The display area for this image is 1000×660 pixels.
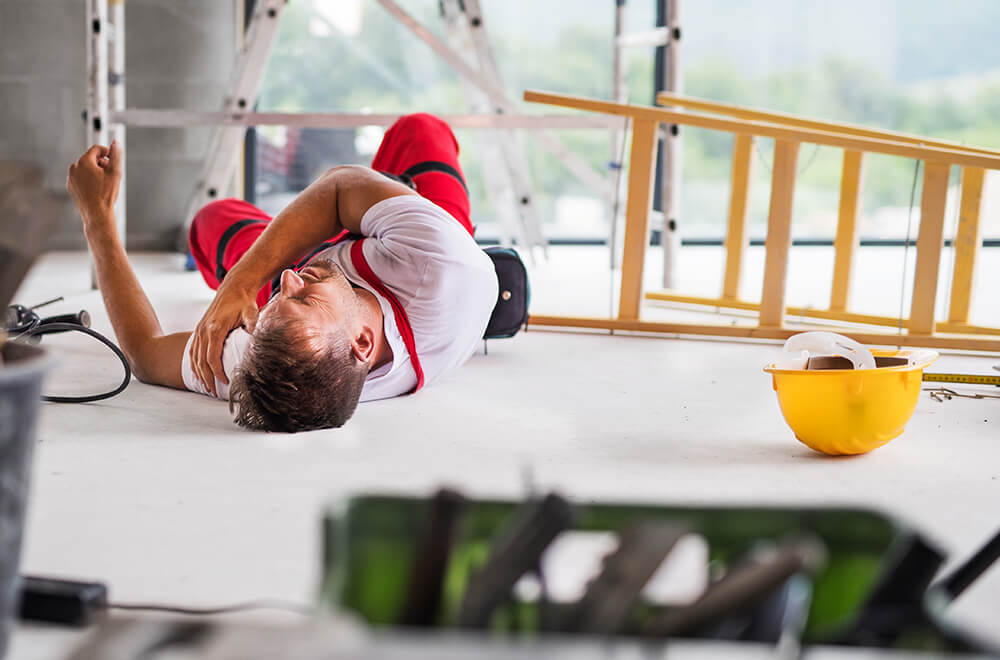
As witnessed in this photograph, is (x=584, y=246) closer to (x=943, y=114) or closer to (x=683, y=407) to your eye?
(x=943, y=114)

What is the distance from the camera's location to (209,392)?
1.93 meters

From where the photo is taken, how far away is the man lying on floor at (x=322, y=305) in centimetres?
155

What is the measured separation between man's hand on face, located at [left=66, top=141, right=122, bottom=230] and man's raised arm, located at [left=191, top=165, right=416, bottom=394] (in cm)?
41

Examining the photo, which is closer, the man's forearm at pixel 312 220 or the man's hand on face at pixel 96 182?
the man's forearm at pixel 312 220

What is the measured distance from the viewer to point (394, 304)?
181 cm

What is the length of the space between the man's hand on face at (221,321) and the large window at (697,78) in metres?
3.99

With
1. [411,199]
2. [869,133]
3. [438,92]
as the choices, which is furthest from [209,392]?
[438,92]

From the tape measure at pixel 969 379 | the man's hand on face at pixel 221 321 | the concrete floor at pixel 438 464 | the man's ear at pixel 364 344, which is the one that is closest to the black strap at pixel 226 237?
the concrete floor at pixel 438 464

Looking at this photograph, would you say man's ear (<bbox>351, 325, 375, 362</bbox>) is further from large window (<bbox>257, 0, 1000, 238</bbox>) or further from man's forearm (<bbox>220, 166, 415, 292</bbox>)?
large window (<bbox>257, 0, 1000, 238</bbox>)

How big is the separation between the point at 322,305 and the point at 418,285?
0.89 feet

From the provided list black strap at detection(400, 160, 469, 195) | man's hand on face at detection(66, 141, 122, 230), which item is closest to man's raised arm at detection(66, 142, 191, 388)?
man's hand on face at detection(66, 141, 122, 230)

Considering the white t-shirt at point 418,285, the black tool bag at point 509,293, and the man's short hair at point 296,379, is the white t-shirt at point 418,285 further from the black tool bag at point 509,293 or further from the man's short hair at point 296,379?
the black tool bag at point 509,293

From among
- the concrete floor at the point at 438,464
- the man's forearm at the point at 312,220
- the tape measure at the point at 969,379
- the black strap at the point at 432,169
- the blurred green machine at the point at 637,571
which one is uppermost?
the black strap at the point at 432,169

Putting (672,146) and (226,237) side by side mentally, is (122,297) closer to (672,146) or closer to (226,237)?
(226,237)
